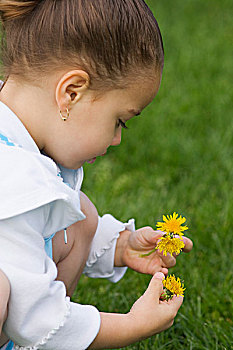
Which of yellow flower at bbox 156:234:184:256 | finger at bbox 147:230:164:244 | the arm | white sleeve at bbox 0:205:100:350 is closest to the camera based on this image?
white sleeve at bbox 0:205:100:350

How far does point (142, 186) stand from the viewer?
2.88m

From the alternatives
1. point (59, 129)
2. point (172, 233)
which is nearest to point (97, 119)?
point (59, 129)

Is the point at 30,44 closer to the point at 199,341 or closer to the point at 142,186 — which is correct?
the point at 199,341

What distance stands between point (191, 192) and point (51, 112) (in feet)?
4.79

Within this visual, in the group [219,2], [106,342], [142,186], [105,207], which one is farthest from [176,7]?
[106,342]

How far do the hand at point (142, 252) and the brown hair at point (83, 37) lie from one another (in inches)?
21.7

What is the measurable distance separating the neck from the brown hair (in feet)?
0.10

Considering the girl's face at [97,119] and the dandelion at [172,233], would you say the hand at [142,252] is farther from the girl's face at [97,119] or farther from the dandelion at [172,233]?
the girl's face at [97,119]

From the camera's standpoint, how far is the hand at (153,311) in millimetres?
1429

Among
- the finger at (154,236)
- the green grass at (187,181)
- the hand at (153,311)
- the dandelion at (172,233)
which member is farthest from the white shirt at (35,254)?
the green grass at (187,181)

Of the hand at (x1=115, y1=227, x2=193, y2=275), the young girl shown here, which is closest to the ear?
the young girl

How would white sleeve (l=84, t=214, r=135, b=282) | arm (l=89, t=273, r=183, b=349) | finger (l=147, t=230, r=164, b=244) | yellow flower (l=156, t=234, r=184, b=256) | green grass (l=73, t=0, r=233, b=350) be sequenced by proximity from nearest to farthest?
arm (l=89, t=273, r=183, b=349) → yellow flower (l=156, t=234, r=184, b=256) → finger (l=147, t=230, r=164, b=244) → white sleeve (l=84, t=214, r=135, b=282) → green grass (l=73, t=0, r=233, b=350)

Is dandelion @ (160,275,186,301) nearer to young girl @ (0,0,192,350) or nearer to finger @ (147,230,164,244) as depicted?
young girl @ (0,0,192,350)

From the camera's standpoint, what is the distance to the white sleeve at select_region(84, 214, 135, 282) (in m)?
1.93
